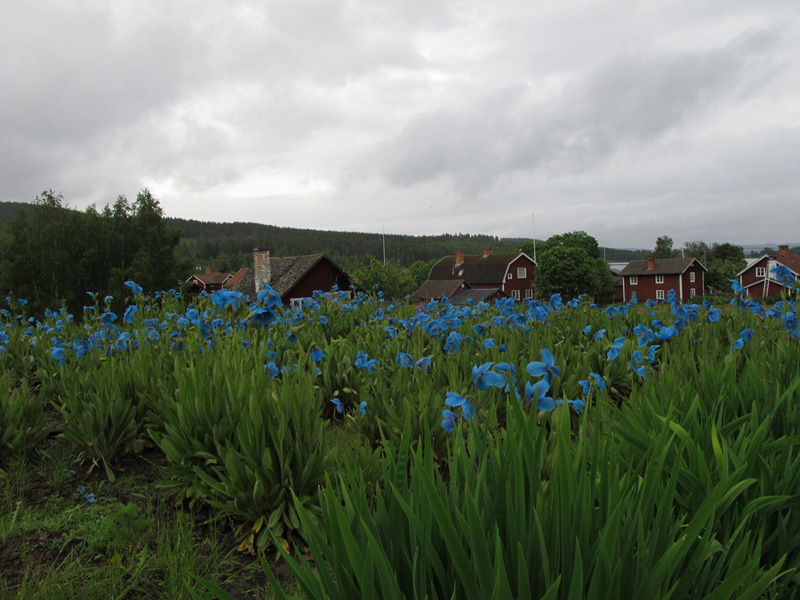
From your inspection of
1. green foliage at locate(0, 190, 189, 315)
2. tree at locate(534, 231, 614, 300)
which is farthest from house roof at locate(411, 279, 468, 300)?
green foliage at locate(0, 190, 189, 315)

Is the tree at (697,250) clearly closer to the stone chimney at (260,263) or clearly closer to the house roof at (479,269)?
the house roof at (479,269)

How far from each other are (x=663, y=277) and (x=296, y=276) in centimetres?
4398

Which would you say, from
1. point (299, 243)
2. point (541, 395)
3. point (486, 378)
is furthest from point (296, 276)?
point (299, 243)

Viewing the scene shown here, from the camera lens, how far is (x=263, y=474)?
2.49 m

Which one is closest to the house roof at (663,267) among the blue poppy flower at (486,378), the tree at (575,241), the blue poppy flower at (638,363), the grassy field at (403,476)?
the tree at (575,241)

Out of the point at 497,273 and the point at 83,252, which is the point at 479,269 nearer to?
the point at 497,273

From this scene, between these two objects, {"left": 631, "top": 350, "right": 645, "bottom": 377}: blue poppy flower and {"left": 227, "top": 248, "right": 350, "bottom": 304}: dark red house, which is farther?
{"left": 227, "top": 248, "right": 350, "bottom": 304}: dark red house

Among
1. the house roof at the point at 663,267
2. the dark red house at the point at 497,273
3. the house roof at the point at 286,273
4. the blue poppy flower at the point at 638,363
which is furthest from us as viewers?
the dark red house at the point at 497,273

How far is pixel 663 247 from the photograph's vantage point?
9631 centimetres

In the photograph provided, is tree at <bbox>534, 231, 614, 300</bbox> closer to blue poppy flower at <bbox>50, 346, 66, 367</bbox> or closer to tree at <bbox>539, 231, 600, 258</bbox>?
tree at <bbox>539, 231, 600, 258</bbox>

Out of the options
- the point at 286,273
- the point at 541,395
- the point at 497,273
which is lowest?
the point at 541,395

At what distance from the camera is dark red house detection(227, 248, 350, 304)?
112 ft

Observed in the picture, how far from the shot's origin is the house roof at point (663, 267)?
55.4 metres

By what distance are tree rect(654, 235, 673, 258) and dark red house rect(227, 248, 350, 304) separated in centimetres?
7901
